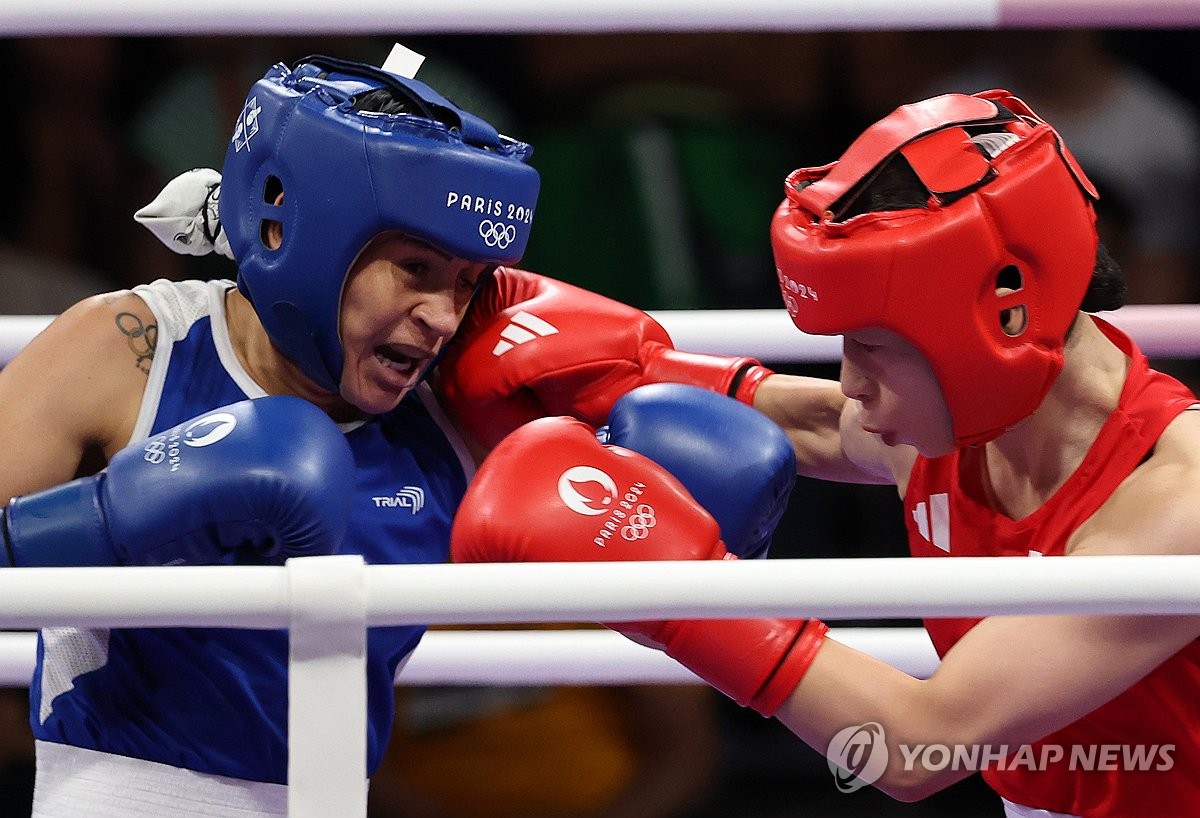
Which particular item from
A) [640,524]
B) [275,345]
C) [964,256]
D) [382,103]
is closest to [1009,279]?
[964,256]

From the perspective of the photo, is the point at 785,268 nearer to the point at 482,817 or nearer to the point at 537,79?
the point at 482,817

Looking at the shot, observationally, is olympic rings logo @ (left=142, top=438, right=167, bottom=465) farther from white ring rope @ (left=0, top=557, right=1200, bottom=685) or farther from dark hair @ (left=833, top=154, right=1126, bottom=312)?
dark hair @ (left=833, top=154, right=1126, bottom=312)

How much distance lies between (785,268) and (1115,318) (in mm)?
548

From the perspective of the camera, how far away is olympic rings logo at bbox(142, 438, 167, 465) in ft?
4.08

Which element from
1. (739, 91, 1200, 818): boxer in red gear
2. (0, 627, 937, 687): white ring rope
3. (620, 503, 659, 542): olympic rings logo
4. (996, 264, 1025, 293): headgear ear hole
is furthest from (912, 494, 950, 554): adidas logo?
(620, 503, 659, 542): olympic rings logo

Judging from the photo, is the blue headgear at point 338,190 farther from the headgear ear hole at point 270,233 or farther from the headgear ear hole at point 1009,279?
the headgear ear hole at point 1009,279

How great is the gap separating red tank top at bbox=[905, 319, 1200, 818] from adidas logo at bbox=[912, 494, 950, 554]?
0.25 feet

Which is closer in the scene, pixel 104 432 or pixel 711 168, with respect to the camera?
pixel 104 432

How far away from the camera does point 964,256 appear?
132 cm

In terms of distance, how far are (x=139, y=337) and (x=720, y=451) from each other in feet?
1.97

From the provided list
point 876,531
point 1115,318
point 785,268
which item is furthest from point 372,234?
point 876,531

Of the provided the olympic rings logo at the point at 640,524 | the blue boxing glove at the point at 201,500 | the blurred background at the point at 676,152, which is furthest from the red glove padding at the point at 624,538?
the blurred background at the point at 676,152

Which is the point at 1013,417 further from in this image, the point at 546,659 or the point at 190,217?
the point at 190,217

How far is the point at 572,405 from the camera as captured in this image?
1657 mm
